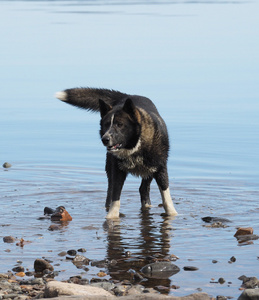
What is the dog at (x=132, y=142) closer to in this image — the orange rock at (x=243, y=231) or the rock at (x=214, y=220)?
the rock at (x=214, y=220)

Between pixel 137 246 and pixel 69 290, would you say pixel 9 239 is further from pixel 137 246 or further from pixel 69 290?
pixel 69 290

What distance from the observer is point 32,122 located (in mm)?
16953

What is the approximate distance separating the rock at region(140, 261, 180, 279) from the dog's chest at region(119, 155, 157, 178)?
2431 mm

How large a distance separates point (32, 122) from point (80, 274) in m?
9.86

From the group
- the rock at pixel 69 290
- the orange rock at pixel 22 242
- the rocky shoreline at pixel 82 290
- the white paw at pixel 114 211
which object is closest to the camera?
the rocky shoreline at pixel 82 290

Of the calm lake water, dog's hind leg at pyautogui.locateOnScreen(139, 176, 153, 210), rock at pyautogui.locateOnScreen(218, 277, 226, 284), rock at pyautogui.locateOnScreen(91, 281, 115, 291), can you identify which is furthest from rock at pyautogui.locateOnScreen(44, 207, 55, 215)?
rock at pyautogui.locateOnScreen(218, 277, 226, 284)

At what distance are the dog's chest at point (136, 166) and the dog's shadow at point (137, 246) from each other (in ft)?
1.89

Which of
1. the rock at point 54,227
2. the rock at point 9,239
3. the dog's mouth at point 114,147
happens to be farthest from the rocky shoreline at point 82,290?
the dog's mouth at point 114,147

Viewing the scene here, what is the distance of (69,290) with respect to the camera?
20.9 ft

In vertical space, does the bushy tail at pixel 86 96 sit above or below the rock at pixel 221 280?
above

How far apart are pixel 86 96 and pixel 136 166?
1447 millimetres

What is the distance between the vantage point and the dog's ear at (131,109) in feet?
30.8

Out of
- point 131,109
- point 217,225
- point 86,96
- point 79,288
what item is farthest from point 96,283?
point 86,96

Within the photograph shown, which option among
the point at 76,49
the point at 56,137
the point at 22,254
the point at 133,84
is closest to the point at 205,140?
the point at 56,137
